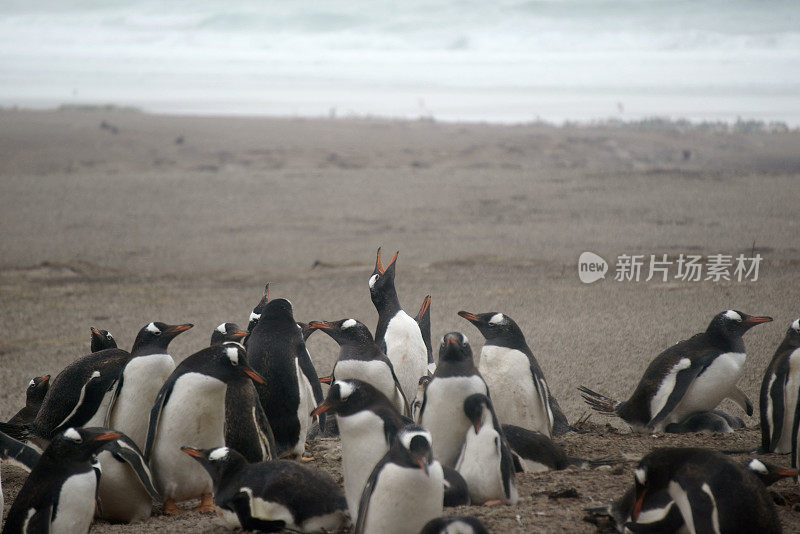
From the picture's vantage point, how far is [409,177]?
53.3ft

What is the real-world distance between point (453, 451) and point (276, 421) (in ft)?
3.39

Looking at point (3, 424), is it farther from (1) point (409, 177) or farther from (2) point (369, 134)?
(2) point (369, 134)

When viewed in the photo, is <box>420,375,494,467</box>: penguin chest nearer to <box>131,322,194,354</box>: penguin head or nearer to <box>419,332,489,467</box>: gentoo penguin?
<box>419,332,489,467</box>: gentoo penguin

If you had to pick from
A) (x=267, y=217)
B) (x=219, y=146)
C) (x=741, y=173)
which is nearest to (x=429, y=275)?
(x=267, y=217)

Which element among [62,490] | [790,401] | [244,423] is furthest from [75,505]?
[790,401]

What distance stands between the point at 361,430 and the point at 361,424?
0.03 metres

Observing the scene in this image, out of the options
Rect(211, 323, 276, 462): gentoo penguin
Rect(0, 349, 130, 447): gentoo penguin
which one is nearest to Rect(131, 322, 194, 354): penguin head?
Rect(0, 349, 130, 447): gentoo penguin

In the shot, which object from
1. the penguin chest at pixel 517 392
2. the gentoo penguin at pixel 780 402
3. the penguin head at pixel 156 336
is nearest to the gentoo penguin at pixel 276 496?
the penguin head at pixel 156 336

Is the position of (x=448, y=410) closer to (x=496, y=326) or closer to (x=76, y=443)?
(x=496, y=326)

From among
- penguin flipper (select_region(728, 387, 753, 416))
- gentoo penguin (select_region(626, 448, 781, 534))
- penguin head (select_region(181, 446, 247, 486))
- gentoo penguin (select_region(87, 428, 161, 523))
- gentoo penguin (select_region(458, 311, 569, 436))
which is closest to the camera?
gentoo penguin (select_region(626, 448, 781, 534))

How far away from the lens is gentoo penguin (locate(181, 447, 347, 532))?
10.0ft

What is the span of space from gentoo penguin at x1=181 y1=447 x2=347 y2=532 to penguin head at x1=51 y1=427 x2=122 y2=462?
43cm

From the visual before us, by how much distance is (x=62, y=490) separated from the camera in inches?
121

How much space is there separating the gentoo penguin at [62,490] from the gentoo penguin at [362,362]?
4.30 feet
